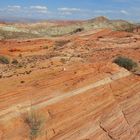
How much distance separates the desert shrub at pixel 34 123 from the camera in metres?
16.8

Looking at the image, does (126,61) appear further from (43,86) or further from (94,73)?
(43,86)

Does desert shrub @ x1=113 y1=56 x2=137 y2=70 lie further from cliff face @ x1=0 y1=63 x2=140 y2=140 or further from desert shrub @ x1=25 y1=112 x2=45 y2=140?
desert shrub @ x1=25 y1=112 x2=45 y2=140

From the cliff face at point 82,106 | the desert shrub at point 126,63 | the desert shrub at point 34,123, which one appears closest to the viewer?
the desert shrub at point 34,123

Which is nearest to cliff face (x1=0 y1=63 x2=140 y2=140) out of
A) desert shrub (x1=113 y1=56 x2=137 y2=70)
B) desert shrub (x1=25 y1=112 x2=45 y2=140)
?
desert shrub (x1=25 y1=112 x2=45 y2=140)

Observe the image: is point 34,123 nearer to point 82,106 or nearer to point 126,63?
point 82,106

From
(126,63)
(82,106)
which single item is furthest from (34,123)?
(126,63)

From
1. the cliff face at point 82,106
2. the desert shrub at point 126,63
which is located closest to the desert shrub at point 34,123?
the cliff face at point 82,106

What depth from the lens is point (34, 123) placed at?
55.5ft

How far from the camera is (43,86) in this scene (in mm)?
19312

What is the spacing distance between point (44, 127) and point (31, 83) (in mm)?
2911

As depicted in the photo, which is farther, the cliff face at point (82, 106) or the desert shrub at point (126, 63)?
the desert shrub at point (126, 63)

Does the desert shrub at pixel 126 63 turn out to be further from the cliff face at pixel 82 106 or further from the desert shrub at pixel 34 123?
the desert shrub at pixel 34 123

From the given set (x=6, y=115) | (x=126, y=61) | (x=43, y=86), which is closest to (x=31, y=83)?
(x=43, y=86)

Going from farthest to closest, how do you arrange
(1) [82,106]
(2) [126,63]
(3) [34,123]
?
(2) [126,63], (1) [82,106], (3) [34,123]
